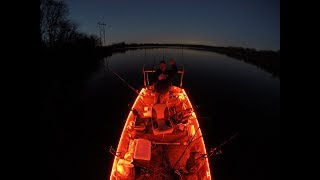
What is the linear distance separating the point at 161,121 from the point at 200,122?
22.9 ft

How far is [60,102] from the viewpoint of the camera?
18031 mm

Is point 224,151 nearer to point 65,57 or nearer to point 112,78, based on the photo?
point 112,78

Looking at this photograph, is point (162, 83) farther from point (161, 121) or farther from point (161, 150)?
point (161, 150)

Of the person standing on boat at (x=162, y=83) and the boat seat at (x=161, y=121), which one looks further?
the person standing on boat at (x=162, y=83)

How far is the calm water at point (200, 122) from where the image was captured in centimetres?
912

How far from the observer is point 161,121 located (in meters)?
6.51

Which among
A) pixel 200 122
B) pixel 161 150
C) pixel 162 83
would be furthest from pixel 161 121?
pixel 200 122

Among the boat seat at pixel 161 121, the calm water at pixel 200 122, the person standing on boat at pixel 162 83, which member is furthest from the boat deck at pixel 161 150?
the calm water at pixel 200 122

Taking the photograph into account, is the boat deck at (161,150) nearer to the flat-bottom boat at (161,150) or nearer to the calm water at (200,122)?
the flat-bottom boat at (161,150)

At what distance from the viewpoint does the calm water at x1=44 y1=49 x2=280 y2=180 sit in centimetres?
912

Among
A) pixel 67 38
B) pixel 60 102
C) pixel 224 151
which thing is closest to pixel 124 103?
pixel 60 102

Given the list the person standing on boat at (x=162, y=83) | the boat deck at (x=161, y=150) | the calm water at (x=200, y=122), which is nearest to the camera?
the boat deck at (x=161, y=150)

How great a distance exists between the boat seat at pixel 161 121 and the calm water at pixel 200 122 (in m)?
1.46

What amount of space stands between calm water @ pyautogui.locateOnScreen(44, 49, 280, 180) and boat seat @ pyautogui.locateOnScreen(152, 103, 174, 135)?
4.77 ft
